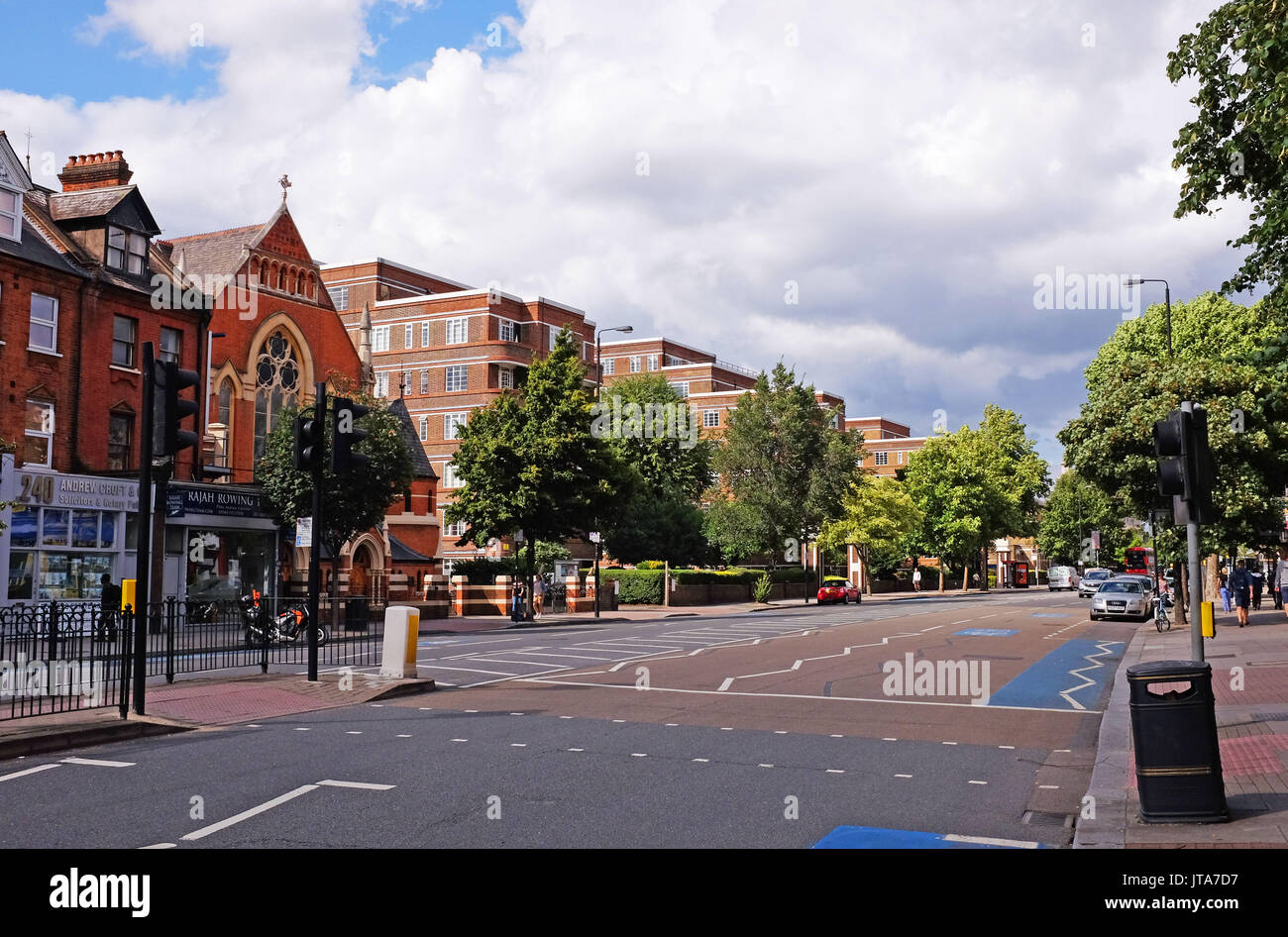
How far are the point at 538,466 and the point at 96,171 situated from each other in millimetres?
17903

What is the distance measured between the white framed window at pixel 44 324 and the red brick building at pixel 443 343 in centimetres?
3489

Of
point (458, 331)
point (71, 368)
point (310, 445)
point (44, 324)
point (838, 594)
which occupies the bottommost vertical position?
point (838, 594)

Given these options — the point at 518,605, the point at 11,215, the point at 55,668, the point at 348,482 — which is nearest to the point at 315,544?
the point at 55,668

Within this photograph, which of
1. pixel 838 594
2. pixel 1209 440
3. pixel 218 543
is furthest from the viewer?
pixel 838 594

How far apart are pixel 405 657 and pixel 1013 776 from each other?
9.85 metres

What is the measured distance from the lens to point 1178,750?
294 inches

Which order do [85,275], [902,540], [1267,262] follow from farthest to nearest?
[902,540] → [85,275] → [1267,262]

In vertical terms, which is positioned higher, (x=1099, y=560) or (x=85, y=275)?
→ (x=85, y=275)

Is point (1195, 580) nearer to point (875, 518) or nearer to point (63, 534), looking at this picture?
point (63, 534)

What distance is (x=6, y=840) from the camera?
6.99 m

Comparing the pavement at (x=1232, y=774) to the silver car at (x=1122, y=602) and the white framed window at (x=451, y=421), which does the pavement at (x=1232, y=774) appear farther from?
the white framed window at (x=451, y=421)

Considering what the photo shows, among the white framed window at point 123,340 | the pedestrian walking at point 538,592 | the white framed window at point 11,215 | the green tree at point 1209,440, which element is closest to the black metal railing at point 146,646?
the white framed window at point 123,340

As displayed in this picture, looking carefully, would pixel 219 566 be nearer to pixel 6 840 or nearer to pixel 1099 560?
pixel 6 840
